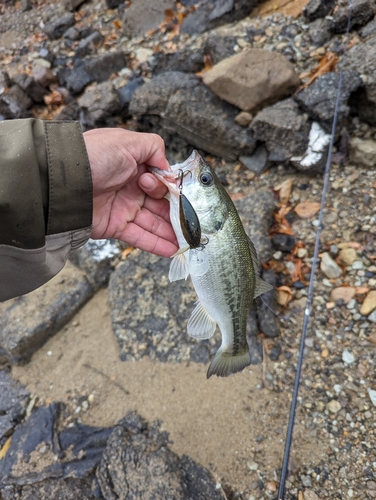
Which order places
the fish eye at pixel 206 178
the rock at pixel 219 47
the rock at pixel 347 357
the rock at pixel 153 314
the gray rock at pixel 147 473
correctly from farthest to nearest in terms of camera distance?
the rock at pixel 219 47 → the rock at pixel 153 314 → the rock at pixel 347 357 → the gray rock at pixel 147 473 → the fish eye at pixel 206 178

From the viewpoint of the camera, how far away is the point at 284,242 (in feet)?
14.6

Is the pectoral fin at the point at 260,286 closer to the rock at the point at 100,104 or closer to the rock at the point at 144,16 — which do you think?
the rock at the point at 100,104

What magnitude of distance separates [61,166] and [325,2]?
18.8 feet

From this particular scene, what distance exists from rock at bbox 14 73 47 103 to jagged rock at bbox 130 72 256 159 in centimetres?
343

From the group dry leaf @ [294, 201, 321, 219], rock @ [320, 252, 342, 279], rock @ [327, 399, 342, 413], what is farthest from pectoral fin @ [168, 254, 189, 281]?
dry leaf @ [294, 201, 321, 219]

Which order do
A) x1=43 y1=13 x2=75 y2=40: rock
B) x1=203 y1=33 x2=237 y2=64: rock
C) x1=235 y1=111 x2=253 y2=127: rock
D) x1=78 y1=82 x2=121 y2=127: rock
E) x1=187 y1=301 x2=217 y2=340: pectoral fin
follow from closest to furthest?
x1=187 y1=301 x2=217 y2=340: pectoral fin < x1=235 y1=111 x2=253 y2=127: rock < x1=203 y1=33 x2=237 y2=64: rock < x1=78 y1=82 x2=121 y2=127: rock < x1=43 y1=13 x2=75 y2=40: rock

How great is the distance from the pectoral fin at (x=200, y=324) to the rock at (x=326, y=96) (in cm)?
351

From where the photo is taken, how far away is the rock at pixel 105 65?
7.48 metres

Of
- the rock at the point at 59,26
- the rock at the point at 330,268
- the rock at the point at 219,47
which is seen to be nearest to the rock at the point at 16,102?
the rock at the point at 59,26

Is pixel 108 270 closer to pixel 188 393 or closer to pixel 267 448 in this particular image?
pixel 188 393

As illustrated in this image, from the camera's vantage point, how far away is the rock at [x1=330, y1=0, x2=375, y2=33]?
5.23 m

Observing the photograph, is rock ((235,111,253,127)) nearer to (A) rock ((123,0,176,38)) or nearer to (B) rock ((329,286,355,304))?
(B) rock ((329,286,355,304))

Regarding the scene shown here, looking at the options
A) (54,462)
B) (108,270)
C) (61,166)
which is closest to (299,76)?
(108,270)

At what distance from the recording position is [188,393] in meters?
3.82
